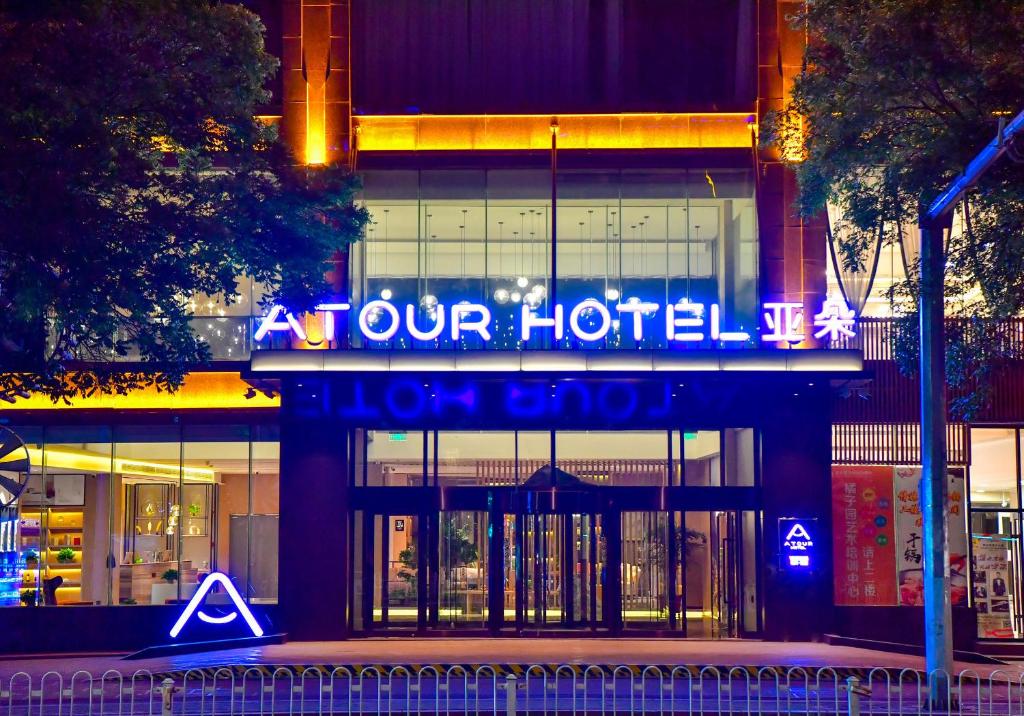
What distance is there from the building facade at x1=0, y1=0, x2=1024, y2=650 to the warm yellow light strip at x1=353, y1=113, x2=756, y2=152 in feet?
0.19

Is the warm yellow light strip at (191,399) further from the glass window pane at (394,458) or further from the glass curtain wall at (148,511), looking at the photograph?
the glass window pane at (394,458)

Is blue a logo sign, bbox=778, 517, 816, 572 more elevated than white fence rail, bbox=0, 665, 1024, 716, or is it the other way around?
blue a logo sign, bbox=778, 517, 816, 572

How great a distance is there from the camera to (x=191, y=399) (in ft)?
83.6

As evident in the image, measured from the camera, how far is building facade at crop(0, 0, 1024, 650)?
24594 mm

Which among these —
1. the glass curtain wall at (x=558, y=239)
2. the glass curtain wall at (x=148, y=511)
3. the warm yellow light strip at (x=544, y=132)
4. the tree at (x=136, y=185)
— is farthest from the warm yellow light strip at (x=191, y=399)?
the warm yellow light strip at (x=544, y=132)

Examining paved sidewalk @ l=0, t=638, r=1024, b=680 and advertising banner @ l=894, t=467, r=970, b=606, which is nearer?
paved sidewalk @ l=0, t=638, r=1024, b=680

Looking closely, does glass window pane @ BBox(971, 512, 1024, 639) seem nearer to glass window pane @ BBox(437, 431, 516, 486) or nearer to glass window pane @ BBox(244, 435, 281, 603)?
glass window pane @ BBox(437, 431, 516, 486)

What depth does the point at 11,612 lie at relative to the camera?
973 inches

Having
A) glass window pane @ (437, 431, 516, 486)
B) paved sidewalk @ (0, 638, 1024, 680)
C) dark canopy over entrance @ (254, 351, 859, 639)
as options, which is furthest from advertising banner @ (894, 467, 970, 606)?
glass window pane @ (437, 431, 516, 486)

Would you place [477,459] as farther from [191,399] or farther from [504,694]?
[504,694]

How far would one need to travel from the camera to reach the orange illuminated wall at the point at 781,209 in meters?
24.8

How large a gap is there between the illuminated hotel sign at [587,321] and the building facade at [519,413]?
0.37ft

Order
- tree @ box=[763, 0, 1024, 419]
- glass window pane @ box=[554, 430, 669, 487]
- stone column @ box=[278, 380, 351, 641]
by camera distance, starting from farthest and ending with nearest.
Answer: glass window pane @ box=[554, 430, 669, 487]
stone column @ box=[278, 380, 351, 641]
tree @ box=[763, 0, 1024, 419]

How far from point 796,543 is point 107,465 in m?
13.4
